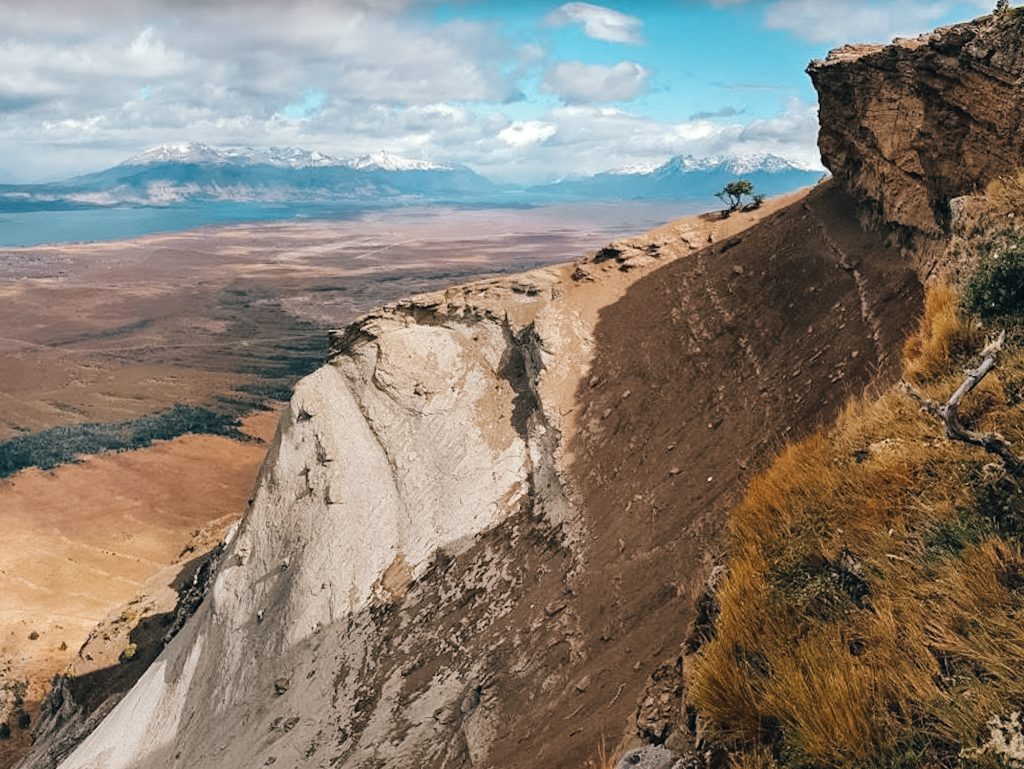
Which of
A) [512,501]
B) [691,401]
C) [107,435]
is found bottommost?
[107,435]

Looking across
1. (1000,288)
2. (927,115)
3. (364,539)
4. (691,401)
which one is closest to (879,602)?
(1000,288)

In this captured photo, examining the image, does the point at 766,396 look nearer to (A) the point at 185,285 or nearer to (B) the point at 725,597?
(B) the point at 725,597

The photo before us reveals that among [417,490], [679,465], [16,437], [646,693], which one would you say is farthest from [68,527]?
[646,693]

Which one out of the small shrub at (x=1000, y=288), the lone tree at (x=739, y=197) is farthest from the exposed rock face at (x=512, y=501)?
the small shrub at (x=1000, y=288)

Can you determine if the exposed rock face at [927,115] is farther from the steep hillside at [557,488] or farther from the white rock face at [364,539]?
the white rock face at [364,539]

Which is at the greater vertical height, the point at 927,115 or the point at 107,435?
the point at 927,115

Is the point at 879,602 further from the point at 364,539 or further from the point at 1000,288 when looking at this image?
the point at 364,539

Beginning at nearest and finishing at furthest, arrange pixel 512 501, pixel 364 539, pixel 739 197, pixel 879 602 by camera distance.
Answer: pixel 879 602
pixel 512 501
pixel 364 539
pixel 739 197
